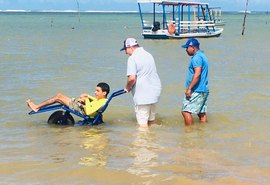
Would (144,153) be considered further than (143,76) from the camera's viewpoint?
No

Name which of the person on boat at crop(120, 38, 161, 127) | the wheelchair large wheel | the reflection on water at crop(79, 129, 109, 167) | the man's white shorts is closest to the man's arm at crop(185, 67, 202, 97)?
the person on boat at crop(120, 38, 161, 127)

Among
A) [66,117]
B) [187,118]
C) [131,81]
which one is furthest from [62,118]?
[187,118]

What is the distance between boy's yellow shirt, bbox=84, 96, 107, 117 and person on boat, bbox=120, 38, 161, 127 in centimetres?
62

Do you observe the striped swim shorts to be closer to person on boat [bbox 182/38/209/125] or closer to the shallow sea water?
person on boat [bbox 182/38/209/125]

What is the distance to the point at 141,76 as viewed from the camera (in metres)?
7.52

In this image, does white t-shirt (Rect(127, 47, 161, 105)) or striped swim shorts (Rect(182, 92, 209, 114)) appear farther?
striped swim shorts (Rect(182, 92, 209, 114))

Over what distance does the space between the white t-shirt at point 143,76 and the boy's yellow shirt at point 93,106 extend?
0.65 metres

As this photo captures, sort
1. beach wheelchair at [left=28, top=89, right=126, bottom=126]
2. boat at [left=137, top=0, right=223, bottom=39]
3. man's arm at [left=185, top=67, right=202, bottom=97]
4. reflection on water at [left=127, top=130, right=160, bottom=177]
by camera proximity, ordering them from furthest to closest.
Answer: boat at [left=137, top=0, right=223, bottom=39] → beach wheelchair at [left=28, top=89, right=126, bottom=126] → man's arm at [left=185, top=67, right=202, bottom=97] → reflection on water at [left=127, top=130, right=160, bottom=177]

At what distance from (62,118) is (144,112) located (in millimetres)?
1439

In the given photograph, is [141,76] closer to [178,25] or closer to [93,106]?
[93,106]

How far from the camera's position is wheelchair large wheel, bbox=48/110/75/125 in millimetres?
8453

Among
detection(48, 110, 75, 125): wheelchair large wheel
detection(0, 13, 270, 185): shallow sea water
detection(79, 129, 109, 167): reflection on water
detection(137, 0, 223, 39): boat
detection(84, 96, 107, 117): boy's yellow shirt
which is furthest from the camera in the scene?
detection(137, 0, 223, 39): boat

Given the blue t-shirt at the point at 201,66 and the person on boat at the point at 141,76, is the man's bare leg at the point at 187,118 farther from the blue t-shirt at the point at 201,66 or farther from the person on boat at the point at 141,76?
the person on boat at the point at 141,76

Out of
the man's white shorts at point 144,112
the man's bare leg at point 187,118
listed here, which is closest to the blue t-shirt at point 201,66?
the man's bare leg at point 187,118
